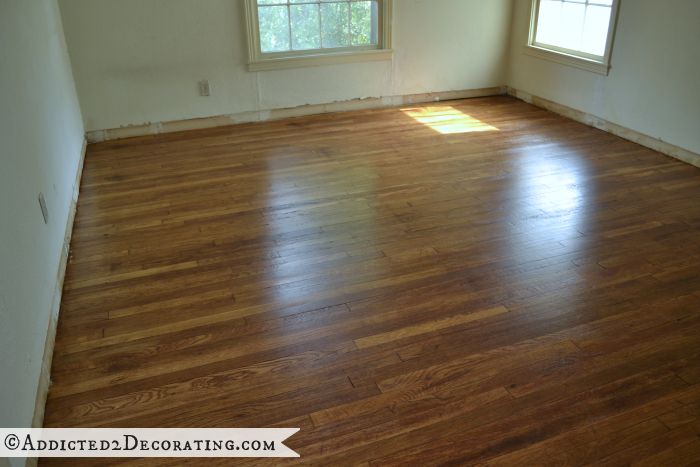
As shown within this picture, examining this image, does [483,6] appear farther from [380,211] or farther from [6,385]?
[6,385]

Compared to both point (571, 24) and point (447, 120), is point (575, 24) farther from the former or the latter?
point (447, 120)

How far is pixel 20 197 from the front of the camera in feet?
7.14

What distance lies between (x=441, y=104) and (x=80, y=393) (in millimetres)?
4448

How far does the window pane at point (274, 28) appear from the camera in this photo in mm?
4820

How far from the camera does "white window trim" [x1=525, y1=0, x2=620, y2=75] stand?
4.46 m

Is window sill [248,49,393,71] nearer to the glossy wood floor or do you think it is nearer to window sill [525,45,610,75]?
the glossy wood floor

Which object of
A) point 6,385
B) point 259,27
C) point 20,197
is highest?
point 259,27

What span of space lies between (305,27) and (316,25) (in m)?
0.10

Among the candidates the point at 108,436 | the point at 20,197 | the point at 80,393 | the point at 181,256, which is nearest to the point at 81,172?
the point at 181,256

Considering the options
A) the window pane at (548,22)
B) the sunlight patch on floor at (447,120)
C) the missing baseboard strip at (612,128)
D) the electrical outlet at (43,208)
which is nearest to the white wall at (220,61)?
the sunlight patch on floor at (447,120)

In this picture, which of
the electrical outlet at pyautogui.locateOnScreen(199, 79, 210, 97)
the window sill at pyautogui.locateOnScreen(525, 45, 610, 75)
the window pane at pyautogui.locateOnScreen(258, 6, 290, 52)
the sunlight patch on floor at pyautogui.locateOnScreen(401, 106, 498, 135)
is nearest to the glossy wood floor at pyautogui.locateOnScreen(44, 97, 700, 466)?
the sunlight patch on floor at pyautogui.locateOnScreen(401, 106, 498, 135)

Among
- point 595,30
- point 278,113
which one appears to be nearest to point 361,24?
point 278,113

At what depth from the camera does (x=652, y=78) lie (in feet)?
13.9

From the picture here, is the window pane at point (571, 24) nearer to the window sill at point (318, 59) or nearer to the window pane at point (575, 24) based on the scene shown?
the window pane at point (575, 24)
